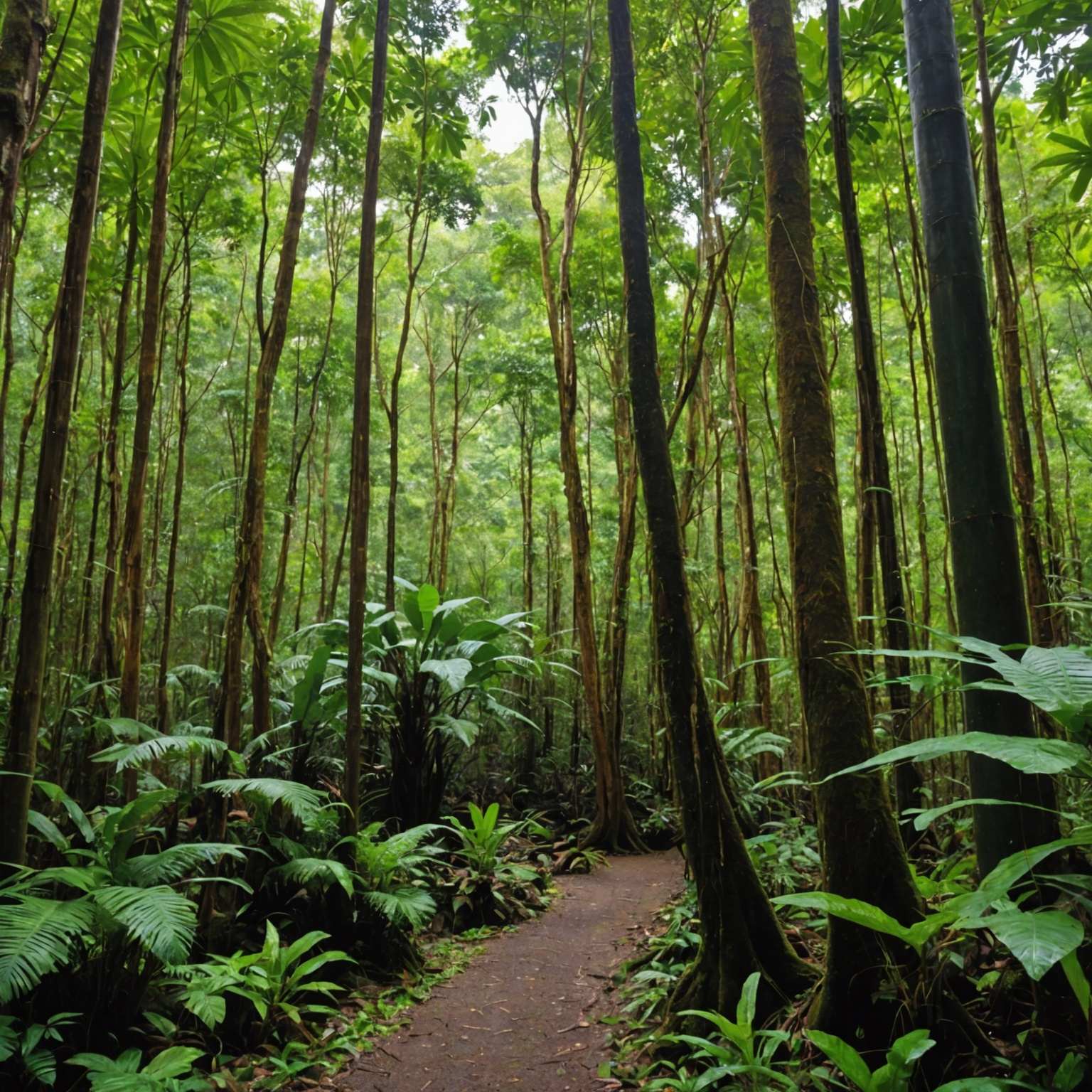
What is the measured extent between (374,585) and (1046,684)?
51.9ft

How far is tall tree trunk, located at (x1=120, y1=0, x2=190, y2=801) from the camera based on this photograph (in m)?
4.11

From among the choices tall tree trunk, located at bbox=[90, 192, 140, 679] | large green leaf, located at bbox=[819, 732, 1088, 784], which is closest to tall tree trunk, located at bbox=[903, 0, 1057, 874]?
large green leaf, located at bbox=[819, 732, 1088, 784]

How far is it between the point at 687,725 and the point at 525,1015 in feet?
6.27

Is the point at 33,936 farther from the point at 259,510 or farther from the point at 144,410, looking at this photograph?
the point at 144,410

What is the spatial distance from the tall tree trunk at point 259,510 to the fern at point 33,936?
1654mm

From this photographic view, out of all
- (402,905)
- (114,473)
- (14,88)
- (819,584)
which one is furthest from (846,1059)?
(114,473)

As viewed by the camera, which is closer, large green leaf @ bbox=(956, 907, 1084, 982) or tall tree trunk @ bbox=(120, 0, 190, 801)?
large green leaf @ bbox=(956, 907, 1084, 982)

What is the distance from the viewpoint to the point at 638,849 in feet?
26.2

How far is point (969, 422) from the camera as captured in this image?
8.00 feet

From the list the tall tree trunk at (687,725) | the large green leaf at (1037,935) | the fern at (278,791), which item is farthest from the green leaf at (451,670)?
the large green leaf at (1037,935)

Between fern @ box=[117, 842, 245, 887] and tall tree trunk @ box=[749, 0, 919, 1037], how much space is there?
2.64m

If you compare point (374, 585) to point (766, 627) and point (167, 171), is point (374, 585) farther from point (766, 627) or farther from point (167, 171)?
point (167, 171)

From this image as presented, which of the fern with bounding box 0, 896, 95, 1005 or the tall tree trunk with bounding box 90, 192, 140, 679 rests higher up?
the tall tree trunk with bounding box 90, 192, 140, 679

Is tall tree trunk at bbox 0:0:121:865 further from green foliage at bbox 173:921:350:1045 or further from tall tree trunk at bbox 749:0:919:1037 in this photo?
tall tree trunk at bbox 749:0:919:1037
